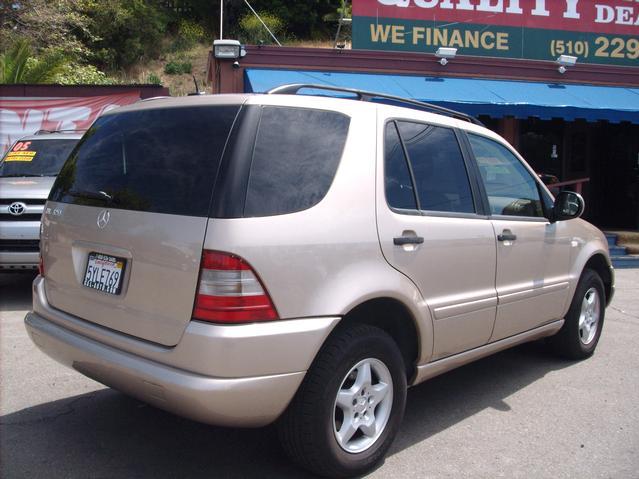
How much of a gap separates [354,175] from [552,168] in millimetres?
12156

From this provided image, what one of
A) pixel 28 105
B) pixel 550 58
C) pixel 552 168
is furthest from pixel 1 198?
pixel 552 168

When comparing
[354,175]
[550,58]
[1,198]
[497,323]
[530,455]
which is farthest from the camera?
[550,58]

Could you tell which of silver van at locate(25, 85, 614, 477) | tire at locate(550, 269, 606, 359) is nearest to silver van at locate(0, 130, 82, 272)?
silver van at locate(25, 85, 614, 477)

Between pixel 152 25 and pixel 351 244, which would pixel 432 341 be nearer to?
pixel 351 244

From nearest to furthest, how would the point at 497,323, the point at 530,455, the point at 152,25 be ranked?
the point at 530,455 → the point at 497,323 → the point at 152,25

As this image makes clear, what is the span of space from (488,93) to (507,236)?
7.72 metres

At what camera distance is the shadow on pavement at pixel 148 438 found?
303 centimetres

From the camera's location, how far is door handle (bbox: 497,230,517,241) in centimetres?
379

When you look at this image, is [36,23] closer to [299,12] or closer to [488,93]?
[488,93]

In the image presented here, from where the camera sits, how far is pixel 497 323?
3814mm

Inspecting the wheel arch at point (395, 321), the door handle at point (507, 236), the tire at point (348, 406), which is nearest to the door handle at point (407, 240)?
the wheel arch at point (395, 321)

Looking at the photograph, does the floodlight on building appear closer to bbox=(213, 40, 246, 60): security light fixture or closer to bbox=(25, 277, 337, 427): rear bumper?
bbox=(213, 40, 246, 60): security light fixture

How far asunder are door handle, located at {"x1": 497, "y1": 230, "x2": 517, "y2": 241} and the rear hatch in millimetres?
1958

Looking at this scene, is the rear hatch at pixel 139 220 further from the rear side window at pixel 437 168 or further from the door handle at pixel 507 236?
the door handle at pixel 507 236
